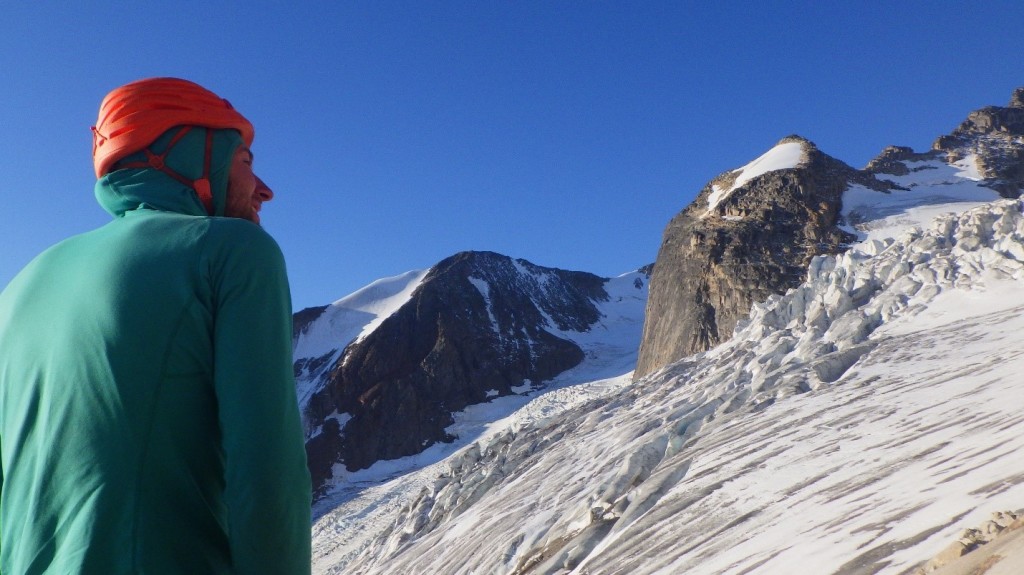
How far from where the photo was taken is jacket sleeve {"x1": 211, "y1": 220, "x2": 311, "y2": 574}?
1.08 m

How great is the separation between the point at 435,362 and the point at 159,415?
54315 mm

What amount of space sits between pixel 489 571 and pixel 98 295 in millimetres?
8301

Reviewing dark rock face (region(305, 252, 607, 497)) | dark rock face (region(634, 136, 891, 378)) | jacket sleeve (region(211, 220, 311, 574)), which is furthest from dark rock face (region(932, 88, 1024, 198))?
jacket sleeve (region(211, 220, 311, 574))

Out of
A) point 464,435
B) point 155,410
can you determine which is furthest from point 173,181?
point 464,435

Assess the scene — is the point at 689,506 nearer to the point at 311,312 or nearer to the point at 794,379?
the point at 794,379

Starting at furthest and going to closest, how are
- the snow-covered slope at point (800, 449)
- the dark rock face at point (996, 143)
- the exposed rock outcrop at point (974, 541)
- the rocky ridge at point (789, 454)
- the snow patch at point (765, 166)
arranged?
1. the snow patch at point (765, 166)
2. the dark rock face at point (996, 143)
3. the rocky ridge at point (789, 454)
4. the snow-covered slope at point (800, 449)
5. the exposed rock outcrop at point (974, 541)

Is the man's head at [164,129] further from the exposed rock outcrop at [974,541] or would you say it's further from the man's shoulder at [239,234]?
the exposed rock outcrop at [974,541]

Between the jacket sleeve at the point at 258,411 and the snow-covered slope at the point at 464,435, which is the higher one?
the jacket sleeve at the point at 258,411

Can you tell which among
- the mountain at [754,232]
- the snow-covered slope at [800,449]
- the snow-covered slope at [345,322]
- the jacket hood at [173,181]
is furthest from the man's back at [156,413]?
the snow-covered slope at [345,322]

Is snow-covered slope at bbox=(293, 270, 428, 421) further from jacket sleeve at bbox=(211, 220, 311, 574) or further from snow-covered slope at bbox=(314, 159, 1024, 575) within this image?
jacket sleeve at bbox=(211, 220, 311, 574)

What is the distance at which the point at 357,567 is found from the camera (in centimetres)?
1738

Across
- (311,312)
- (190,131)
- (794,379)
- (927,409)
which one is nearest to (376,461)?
(311,312)

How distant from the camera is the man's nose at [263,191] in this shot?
1.52 m

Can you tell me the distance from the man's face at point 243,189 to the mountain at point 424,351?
150ft
